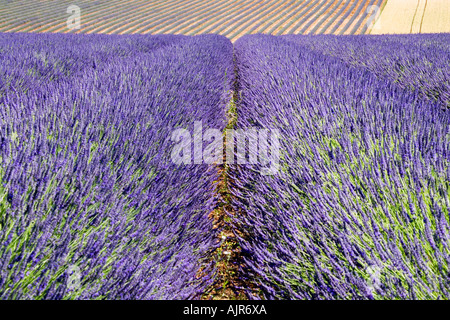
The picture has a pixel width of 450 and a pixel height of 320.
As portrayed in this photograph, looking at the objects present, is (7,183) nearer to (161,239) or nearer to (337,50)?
(161,239)

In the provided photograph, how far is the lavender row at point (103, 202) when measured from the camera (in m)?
0.90

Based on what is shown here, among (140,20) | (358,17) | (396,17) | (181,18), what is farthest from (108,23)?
(396,17)

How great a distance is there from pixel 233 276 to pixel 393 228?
802 mm

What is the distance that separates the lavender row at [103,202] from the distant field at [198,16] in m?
9.37

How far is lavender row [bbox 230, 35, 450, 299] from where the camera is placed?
0.91m

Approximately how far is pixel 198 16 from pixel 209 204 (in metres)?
12.6

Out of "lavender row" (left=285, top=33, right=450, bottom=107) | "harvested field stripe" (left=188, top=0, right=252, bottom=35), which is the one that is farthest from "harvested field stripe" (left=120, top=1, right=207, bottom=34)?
"lavender row" (left=285, top=33, right=450, bottom=107)

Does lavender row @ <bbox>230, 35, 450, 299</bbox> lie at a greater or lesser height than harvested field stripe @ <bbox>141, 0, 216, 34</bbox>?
greater

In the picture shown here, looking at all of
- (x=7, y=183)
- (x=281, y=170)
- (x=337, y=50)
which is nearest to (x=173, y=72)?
(x=281, y=170)

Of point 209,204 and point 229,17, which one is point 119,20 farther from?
point 209,204

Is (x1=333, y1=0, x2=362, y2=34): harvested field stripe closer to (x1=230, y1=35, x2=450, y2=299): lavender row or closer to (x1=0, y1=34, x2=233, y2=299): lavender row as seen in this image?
(x1=230, y1=35, x2=450, y2=299): lavender row

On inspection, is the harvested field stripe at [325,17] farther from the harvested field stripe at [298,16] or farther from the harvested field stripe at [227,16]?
the harvested field stripe at [227,16]

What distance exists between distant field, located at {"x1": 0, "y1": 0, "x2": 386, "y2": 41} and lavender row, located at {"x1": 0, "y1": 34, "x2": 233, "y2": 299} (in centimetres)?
937

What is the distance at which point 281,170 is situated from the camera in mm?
1580
